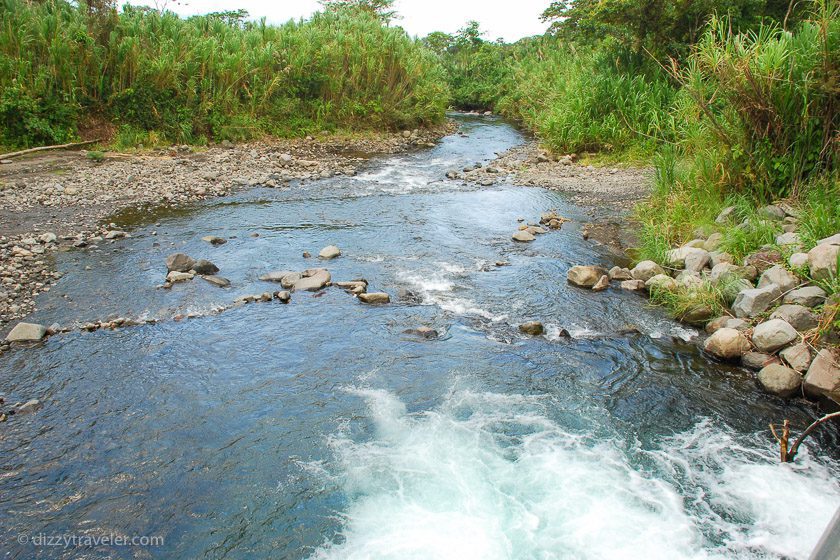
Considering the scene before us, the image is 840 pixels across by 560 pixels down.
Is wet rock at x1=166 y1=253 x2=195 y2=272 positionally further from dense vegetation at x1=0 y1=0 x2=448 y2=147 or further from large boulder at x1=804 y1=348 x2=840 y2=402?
Answer: dense vegetation at x1=0 y1=0 x2=448 y2=147

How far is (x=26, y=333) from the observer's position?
6457mm

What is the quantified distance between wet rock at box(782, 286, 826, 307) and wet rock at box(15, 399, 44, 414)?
756cm

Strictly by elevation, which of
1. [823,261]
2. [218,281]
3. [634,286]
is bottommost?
[218,281]

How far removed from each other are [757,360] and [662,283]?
1.78m

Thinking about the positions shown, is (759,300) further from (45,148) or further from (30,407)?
(45,148)

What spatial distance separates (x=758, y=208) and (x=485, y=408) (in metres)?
5.46

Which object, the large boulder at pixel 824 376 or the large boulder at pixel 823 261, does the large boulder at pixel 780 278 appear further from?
the large boulder at pixel 824 376

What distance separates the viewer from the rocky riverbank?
8.43 metres

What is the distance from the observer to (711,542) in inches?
161

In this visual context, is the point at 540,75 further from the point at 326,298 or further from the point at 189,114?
the point at 326,298

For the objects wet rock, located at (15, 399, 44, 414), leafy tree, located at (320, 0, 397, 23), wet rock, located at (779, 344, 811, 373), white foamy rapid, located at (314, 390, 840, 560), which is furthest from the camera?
leafy tree, located at (320, 0, 397, 23)

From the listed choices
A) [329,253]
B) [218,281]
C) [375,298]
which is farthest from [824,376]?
[218,281]

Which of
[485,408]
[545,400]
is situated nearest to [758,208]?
[545,400]

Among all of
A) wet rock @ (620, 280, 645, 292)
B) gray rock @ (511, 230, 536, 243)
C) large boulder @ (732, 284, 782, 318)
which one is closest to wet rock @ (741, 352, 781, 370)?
large boulder @ (732, 284, 782, 318)
